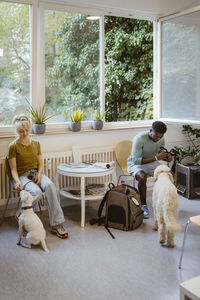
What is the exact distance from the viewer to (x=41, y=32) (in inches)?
154

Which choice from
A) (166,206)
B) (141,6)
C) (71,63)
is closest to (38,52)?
(71,63)

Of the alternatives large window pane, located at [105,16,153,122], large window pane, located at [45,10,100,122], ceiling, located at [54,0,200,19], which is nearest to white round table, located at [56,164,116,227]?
large window pane, located at [45,10,100,122]

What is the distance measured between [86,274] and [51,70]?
247 cm

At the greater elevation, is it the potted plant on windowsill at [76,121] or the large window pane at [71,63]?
the large window pane at [71,63]

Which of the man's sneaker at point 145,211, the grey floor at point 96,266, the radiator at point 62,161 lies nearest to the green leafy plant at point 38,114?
the radiator at point 62,161

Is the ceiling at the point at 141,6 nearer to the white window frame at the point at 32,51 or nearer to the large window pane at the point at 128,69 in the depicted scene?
the large window pane at the point at 128,69

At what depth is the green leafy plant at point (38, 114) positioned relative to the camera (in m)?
3.88

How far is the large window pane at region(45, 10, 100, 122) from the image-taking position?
4.05 m

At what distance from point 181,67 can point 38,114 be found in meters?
1.93

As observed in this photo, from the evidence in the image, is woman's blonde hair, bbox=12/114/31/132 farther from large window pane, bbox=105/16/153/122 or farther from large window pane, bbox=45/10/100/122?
large window pane, bbox=105/16/153/122

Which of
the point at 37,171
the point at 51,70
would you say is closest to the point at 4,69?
the point at 51,70

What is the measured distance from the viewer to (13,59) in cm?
384

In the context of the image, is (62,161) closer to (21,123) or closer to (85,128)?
(85,128)

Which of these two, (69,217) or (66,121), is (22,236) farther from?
(66,121)
